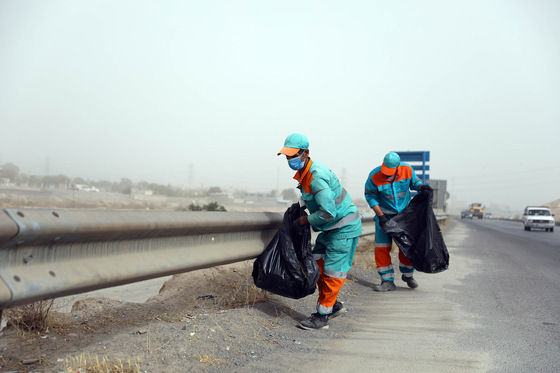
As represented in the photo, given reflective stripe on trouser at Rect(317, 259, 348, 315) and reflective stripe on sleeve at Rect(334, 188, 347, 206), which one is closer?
reflective stripe on trouser at Rect(317, 259, 348, 315)

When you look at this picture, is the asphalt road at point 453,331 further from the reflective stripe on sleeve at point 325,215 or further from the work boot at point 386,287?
the reflective stripe on sleeve at point 325,215

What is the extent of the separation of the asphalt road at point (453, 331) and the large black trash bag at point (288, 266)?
609mm

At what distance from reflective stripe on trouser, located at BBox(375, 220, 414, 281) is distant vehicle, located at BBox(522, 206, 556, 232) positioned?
25.6m

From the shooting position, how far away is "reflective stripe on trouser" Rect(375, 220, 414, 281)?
6.76 meters

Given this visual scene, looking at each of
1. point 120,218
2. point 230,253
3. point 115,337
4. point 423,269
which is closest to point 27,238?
point 120,218

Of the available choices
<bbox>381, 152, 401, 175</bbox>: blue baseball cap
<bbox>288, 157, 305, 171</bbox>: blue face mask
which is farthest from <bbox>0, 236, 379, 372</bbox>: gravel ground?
<bbox>381, 152, 401, 175</bbox>: blue baseball cap

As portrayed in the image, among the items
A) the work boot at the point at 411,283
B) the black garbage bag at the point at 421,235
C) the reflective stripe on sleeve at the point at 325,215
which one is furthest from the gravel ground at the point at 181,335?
the work boot at the point at 411,283

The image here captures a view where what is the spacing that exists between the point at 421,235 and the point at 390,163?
40.0 inches

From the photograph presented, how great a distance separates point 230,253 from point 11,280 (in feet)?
6.78

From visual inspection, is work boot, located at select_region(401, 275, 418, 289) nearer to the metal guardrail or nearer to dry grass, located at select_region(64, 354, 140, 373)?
the metal guardrail

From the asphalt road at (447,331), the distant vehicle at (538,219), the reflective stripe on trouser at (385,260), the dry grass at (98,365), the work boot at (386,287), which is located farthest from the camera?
the distant vehicle at (538,219)

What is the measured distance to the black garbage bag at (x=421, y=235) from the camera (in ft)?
20.7

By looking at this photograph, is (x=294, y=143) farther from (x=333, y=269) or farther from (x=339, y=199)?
(x=333, y=269)

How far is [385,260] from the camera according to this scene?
676 cm
